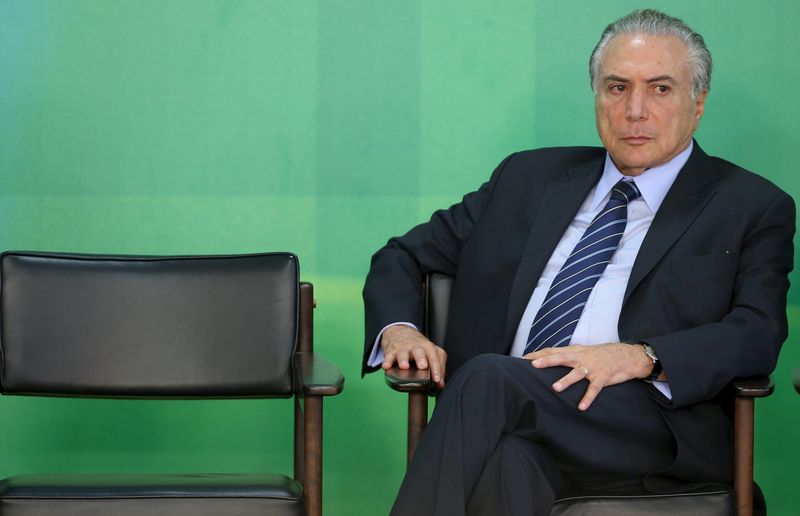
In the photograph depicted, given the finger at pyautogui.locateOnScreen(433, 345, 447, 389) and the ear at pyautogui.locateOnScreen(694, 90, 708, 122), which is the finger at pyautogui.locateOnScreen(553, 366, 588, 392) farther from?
the ear at pyautogui.locateOnScreen(694, 90, 708, 122)

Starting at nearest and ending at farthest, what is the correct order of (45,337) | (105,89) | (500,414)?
(500,414), (45,337), (105,89)

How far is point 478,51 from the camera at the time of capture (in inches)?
149

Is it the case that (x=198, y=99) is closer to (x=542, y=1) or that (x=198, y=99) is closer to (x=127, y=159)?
(x=127, y=159)

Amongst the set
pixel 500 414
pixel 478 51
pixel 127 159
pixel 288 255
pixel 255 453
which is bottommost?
pixel 255 453

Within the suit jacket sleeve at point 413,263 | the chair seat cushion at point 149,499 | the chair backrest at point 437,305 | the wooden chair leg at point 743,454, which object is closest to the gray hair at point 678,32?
the suit jacket sleeve at point 413,263

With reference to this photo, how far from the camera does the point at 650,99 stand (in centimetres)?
316

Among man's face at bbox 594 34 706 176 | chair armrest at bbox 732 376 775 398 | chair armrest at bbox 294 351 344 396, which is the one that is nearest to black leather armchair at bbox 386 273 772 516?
chair armrest at bbox 732 376 775 398

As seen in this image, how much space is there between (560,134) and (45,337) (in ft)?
5.75

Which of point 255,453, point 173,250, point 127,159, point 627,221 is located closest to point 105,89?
point 127,159

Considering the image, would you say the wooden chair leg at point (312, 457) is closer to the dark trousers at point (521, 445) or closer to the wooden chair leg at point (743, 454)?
the dark trousers at point (521, 445)

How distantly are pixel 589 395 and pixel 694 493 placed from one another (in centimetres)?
33

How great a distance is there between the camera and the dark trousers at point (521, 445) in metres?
2.48

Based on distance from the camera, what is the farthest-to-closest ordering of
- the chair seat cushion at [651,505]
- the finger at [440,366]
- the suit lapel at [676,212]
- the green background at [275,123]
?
the green background at [275,123], the suit lapel at [676,212], the finger at [440,366], the chair seat cushion at [651,505]

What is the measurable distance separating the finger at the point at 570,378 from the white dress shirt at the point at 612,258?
0.38m
